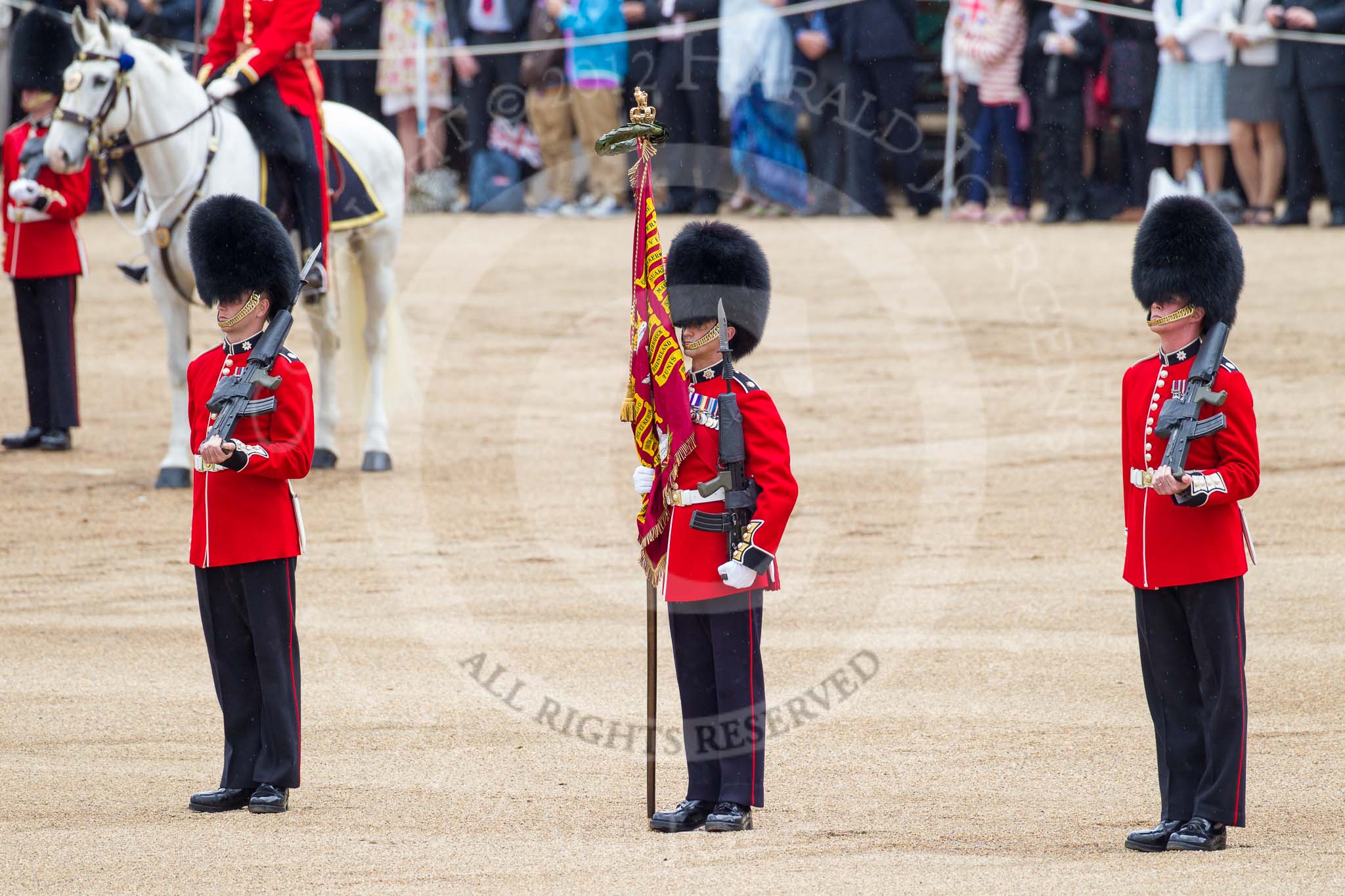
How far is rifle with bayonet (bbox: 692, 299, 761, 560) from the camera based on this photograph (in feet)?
14.9

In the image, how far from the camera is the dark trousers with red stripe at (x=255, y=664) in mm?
4762

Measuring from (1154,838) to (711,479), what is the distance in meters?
1.27

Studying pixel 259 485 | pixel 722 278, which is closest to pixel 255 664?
pixel 259 485

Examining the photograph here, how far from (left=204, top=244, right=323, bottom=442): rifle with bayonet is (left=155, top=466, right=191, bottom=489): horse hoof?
4.35 m

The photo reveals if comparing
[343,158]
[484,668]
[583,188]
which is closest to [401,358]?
[343,158]

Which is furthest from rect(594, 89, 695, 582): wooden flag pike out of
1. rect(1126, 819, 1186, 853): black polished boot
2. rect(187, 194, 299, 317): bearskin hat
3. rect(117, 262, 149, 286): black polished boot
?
rect(117, 262, 149, 286): black polished boot

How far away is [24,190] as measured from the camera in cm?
890

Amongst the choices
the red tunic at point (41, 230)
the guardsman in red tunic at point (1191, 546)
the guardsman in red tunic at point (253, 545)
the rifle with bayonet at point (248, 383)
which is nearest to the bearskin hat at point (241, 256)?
the guardsman in red tunic at point (253, 545)

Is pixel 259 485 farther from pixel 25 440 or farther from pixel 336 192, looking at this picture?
pixel 25 440

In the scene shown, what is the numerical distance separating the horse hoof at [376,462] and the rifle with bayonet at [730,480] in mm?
4968

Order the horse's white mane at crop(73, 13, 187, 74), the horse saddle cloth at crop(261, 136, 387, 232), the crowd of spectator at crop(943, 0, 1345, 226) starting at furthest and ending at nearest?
the crowd of spectator at crop(943, 0, 1345, 226), the horse saddle cloth at crop(261, 136, 387, 232), the horse's white mane at crop(73, 13, 187, 74)

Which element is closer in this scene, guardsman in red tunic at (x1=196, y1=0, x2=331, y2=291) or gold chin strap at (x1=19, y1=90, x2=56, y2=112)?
guardsman in red tunic at (x1=196, y1=0, x2=331, y2=291)

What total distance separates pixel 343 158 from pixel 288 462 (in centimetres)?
507

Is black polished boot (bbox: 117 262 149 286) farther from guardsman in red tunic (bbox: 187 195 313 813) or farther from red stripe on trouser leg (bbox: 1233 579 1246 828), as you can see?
red stripe on trouser leg (bbox: 1233 579 1246 828)
